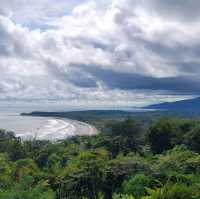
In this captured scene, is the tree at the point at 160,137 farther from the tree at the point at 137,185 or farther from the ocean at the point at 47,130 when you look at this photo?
the ocean at the point at 47,130

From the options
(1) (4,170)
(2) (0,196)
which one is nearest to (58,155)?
(1) (4,170)

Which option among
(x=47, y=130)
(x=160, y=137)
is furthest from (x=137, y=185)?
(x=47, y=130)

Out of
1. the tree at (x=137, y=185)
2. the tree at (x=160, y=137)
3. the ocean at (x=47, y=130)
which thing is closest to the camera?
the tree at (x=137, y=185)

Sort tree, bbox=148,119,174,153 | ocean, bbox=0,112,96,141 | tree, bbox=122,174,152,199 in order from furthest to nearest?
ocean, bbox=0,112,96,141 < tree, bbox=148,119,174,153 < tree, bbox=122,174,152,199

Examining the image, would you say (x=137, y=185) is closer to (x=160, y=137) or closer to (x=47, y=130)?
(x=160, y=137)

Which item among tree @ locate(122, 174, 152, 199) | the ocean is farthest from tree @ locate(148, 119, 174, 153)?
the ocean

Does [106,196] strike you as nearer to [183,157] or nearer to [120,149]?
[183,157]

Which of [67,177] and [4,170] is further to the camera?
[4,170]

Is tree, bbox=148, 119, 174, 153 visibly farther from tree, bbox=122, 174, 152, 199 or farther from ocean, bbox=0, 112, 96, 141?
ocean, bbox=0, 112, 96, 141

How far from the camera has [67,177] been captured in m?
26.9

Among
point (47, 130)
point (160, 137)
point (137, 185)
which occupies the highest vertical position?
→ point (160, 137)

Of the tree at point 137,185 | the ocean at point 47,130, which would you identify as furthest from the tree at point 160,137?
the ocean at point 47,130

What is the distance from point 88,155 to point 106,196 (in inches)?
134

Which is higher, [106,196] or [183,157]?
[183,157]
